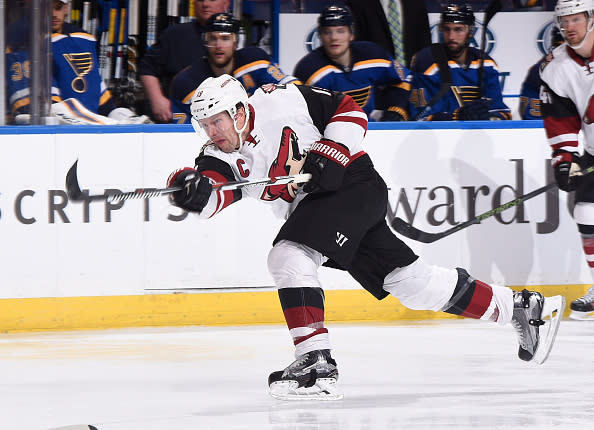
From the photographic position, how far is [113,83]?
514 cm

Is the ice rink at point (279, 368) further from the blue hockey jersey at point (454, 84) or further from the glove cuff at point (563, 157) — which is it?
the blue hockey jersey at point (454, 84)

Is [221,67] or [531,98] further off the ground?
[221,67]

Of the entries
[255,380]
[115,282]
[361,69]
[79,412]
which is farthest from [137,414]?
[361,69]

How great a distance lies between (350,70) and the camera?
185 inches

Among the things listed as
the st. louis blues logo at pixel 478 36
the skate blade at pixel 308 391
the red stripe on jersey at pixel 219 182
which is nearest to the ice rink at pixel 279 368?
the skate blade at pixel 308 391

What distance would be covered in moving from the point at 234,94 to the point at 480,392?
42.5 inches

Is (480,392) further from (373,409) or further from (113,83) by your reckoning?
(113,83)

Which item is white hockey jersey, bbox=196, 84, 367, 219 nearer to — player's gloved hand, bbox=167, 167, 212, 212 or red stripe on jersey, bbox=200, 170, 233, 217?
red stripe on jersey, bbox=200, 170, 233, 217

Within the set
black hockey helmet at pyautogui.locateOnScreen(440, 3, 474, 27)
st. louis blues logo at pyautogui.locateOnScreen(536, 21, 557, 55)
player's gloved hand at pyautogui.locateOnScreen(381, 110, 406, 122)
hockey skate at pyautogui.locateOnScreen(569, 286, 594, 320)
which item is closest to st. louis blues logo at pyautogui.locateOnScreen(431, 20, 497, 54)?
st. louis blues logo at pyautogui.locateOnScreen(536, 21, 557, 55)

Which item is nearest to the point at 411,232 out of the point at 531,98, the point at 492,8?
the point at 531,98

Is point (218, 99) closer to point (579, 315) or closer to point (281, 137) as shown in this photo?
point (281, 137)

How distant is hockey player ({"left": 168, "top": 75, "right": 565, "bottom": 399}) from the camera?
2.89 m

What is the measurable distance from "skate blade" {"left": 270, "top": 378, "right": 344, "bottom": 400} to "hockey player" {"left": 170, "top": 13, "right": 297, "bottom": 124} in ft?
6.11

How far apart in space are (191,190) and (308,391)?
645 millimetres
